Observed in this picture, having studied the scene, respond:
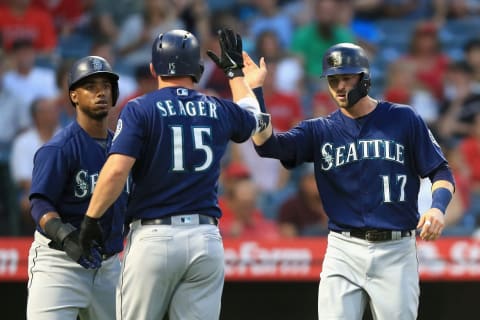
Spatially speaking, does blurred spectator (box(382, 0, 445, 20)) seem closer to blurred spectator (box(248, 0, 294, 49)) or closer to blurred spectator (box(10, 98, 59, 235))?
blurred spectator (box(248, 0, 294, 49))

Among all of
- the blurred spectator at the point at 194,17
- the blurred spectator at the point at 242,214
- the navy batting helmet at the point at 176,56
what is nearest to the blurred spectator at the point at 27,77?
the blurred spectator at the point at 194,17

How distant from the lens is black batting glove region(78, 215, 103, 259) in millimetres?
4402

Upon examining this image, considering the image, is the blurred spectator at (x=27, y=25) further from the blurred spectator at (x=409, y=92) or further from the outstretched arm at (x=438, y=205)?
the outstretched arm at (x=438, y=205)

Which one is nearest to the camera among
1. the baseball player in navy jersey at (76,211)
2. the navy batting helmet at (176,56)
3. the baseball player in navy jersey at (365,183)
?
the navy batting helmet at (176,56)

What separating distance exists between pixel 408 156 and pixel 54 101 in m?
4.93

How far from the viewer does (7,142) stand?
9117 millimetres

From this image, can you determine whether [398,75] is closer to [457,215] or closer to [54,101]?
[457,215]

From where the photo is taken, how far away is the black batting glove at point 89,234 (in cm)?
440

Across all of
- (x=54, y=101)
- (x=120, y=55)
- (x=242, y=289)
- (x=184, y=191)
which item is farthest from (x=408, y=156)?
(x=120, y=55)

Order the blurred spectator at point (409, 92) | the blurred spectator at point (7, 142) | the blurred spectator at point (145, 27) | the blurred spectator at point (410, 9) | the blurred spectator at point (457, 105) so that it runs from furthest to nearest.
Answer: the blurred spectator at point (410, 9)
the blurred spectator at point (145, 27)
the blurred spectator at point (409, 92)
the blurred spectator at point (457, 105)
the blurred spectator at point (7, 142)

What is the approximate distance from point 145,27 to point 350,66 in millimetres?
5509

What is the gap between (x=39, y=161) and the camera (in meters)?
4.85

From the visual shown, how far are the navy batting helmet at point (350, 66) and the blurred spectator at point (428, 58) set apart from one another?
16.0 feet

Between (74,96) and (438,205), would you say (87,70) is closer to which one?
(74,96)
